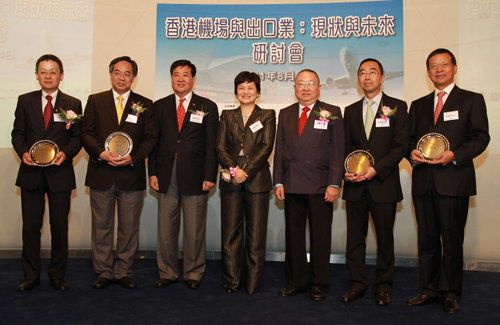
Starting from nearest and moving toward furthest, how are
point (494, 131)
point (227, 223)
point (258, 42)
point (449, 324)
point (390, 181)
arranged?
point (449, 324)
point (390, 181)
point (227, 223)
point (494, 131)
point (258, 42)

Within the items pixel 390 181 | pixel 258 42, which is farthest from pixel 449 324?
pixel 258 42

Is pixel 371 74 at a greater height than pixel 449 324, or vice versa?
pixel 371 74

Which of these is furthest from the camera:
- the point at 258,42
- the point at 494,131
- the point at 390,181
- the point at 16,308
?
the point at 258,42

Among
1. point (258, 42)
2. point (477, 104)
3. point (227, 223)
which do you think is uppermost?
point (258, 42)

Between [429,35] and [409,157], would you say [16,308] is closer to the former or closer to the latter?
[409,157]

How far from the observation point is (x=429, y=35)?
200 inches

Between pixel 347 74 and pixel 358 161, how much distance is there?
2.10 meters

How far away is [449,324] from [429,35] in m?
3.24

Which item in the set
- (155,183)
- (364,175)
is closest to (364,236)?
(364,175)

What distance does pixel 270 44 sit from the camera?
5.42 metres

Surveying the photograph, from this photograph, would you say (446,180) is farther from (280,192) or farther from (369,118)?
(280,192)

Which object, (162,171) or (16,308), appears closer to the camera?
(16,308)

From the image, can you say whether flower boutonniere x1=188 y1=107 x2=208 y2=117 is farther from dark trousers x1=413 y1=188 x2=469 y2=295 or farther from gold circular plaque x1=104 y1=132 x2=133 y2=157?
dark trousers x1=413 y1=188 x2=469 y2=295

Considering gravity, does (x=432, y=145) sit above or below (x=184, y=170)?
above
